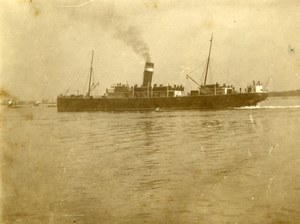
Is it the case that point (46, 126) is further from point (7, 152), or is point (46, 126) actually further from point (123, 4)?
point (123, 4)

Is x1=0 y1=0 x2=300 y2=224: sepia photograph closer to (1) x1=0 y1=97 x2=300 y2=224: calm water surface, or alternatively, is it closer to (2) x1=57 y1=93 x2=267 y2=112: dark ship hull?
(1) x1=0 y1=97 x2=300 y2=224: calm water surface

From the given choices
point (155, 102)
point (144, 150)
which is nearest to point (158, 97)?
point (155, 102)

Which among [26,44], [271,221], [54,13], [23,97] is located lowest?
[271,221]

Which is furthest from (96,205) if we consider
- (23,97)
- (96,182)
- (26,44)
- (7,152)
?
(26,44)

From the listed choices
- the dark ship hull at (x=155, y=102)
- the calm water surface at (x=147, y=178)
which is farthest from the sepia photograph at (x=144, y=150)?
the dark ship hull at (x=155, y=102)

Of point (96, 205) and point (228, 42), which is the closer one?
point (96, 205)

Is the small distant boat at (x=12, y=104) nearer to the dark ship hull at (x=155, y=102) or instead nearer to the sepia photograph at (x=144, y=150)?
the sepia photograph at (x=144, y=150)

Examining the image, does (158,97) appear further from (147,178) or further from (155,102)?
(147,178)
